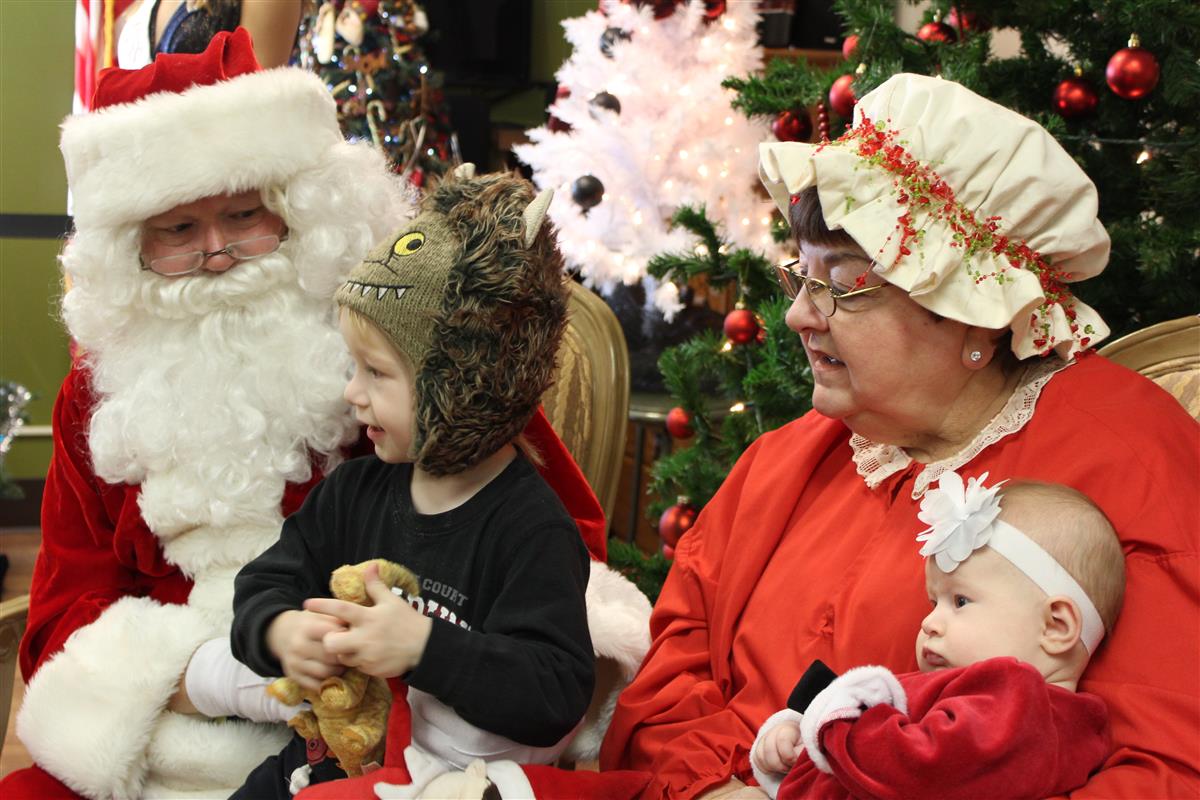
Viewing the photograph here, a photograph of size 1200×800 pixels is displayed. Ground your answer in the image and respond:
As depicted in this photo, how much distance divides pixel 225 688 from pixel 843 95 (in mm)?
1656

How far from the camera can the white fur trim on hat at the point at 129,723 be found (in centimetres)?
186

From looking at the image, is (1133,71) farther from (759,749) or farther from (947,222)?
(759,749)

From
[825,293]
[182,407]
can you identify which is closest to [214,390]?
[182,407]

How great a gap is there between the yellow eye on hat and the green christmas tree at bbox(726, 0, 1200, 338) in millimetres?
1176

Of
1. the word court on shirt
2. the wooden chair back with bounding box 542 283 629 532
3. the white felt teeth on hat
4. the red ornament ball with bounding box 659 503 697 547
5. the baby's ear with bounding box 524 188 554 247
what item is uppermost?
the baby's ear with bounding box 524 188 554 247

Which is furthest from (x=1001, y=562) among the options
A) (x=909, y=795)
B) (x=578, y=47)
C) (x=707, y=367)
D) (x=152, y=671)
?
(x=578, y=47)

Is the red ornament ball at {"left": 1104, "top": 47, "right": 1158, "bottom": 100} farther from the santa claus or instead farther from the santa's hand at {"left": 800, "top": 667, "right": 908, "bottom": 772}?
the santa's hand at {"left": 800, "top": 667, "right": 908, "bottom": 772}

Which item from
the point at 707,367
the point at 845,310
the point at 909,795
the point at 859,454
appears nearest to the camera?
the point at 909,795

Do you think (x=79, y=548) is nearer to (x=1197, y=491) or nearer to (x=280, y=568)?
(x=280, y=568)

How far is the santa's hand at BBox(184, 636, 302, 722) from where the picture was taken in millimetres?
1807

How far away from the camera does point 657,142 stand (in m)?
4.24

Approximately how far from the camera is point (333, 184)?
2080 millimetres

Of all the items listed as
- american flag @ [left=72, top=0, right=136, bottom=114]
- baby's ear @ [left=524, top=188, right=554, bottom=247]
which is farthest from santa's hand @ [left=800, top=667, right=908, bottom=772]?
american flag @ [left=72, top=0, right=136, bottom=114]

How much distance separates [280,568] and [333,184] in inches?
29.1
